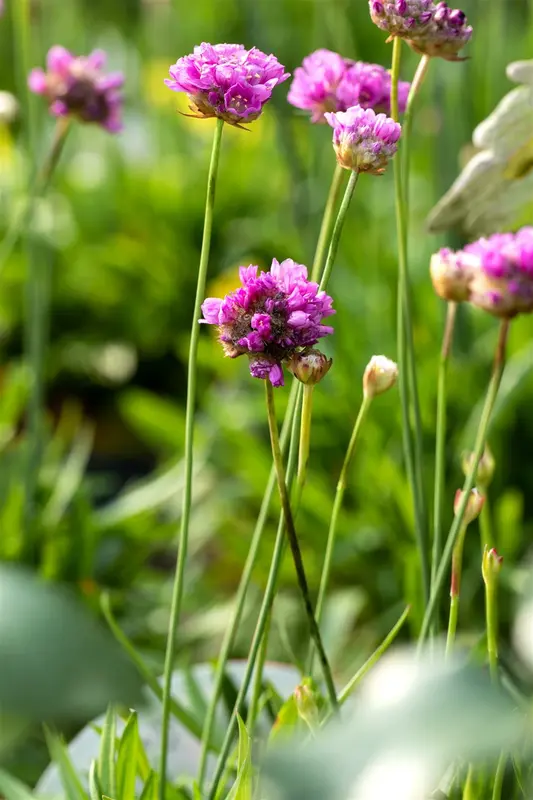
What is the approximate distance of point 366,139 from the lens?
1.29 ft

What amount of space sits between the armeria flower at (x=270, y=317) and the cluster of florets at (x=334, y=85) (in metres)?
0.13

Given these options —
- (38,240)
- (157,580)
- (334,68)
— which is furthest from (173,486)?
(334,68)

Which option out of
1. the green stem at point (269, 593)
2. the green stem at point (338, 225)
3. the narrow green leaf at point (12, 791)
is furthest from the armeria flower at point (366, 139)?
the narrow green leaf at point (12, 791)

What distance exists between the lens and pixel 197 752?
66 centimetres

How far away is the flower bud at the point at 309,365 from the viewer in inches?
15.4

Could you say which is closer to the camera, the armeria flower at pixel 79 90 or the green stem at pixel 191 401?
the green stem at pixel 191 401

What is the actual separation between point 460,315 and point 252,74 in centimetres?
77

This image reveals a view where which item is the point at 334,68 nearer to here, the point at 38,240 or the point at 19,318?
the point at 38,240

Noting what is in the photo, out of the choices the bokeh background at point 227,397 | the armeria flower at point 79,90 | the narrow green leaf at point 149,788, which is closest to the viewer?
the narrow green leaf at point 149,788

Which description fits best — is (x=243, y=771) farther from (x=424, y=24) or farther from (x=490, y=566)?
(x=424, y=24)

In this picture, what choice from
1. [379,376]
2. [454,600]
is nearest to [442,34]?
[379,376]

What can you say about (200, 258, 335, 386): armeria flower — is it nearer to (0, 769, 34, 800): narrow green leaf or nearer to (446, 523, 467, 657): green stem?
(446, 523, 467, 657): green stem

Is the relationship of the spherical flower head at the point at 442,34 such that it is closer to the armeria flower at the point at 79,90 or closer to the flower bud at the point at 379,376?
the flower bud at the point at 379,376

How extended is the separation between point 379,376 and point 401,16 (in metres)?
0.16
